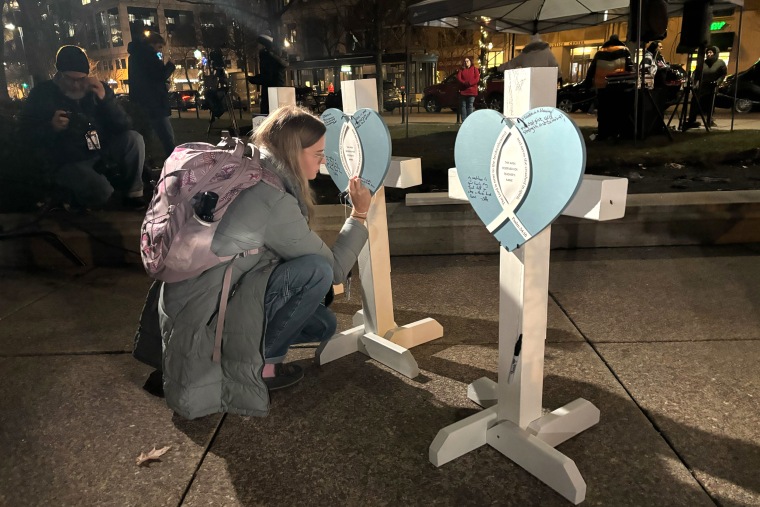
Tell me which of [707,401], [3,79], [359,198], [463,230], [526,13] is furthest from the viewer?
[526,13]

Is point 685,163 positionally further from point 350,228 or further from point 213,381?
point 213,381

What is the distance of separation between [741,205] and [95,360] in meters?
4.77

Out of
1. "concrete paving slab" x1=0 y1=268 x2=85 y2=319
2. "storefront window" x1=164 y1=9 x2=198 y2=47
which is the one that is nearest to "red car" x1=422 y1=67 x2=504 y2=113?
"storefront window" x1=164 y1=9 x2=198 y2=47

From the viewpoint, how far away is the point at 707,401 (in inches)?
96.1

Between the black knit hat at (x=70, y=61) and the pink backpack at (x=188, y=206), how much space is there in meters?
3.80

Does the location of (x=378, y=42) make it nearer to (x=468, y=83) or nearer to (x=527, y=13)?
A: (x=468, y=83)

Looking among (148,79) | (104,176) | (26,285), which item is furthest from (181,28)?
(26,285)

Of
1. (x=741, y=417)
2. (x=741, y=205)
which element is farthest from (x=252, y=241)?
(x=741, y=205)

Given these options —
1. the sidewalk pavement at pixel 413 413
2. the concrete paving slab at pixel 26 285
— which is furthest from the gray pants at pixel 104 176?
the sidewalk pavement at pixel 413 413

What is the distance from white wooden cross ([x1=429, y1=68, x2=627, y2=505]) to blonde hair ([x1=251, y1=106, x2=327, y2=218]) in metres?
0.63

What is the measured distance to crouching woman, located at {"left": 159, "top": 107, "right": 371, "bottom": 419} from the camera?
7.36 ft

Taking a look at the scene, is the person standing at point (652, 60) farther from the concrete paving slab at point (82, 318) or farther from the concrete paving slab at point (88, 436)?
the concrete paving slab at point (88, 436)

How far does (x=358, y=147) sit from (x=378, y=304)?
33.5 inches

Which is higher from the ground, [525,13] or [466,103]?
[525,13]
